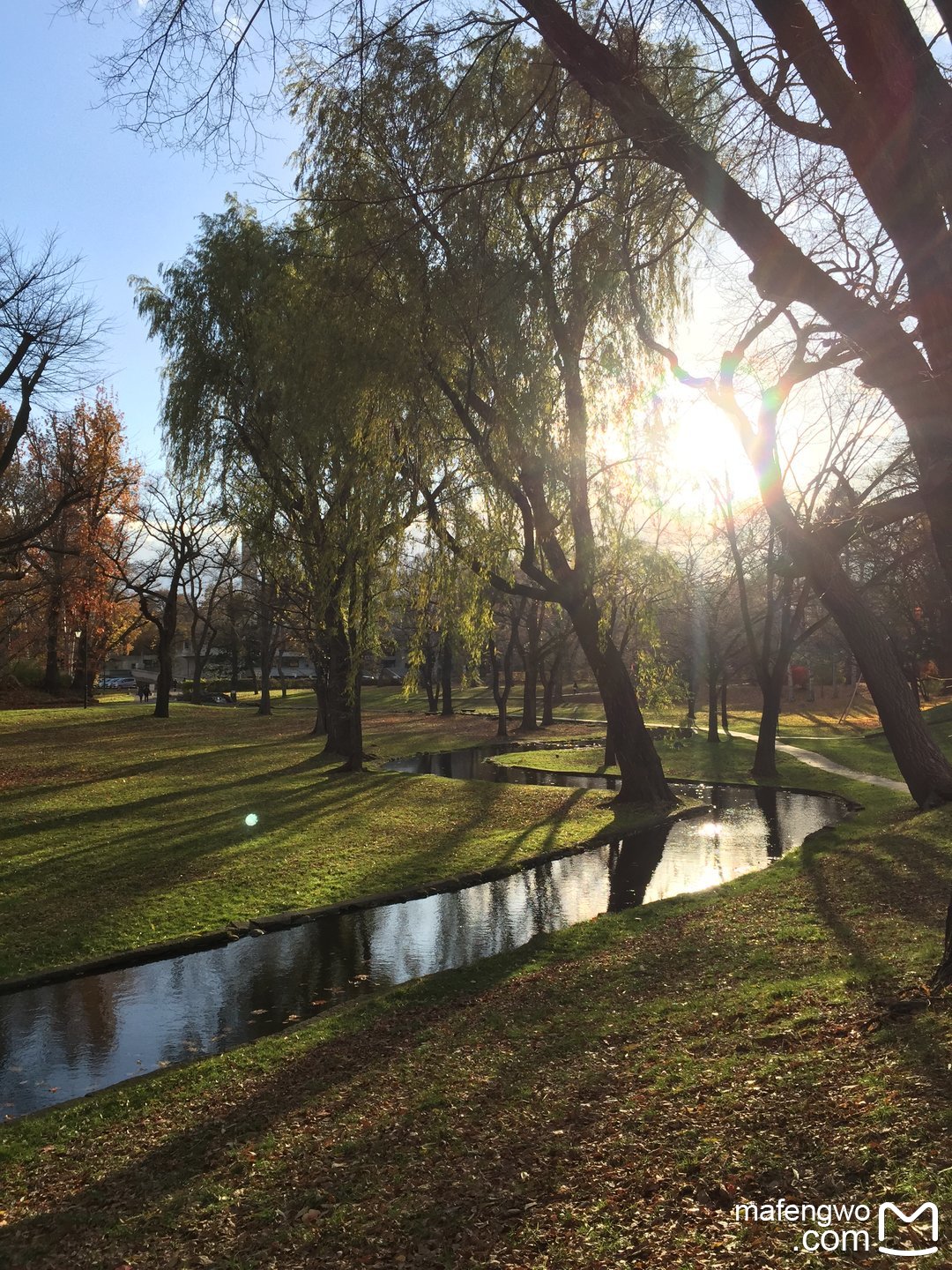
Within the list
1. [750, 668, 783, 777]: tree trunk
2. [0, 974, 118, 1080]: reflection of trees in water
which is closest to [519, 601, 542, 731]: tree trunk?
[750, 668, 783, 777]: tree trunk

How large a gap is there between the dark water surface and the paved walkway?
5528mm

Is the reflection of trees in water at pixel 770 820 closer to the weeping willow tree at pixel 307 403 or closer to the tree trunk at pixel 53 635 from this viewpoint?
the weeping willow tree at pixel 307 403

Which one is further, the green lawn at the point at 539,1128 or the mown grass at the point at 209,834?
the mown grass at the point at 209,834

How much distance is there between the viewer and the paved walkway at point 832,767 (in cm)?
1946

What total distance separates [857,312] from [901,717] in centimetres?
751

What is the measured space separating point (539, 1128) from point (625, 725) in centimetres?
1312

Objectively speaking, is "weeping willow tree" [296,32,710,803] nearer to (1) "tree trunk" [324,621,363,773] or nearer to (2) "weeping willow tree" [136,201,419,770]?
(2) "weeping willow tree" [136,201,419,770]

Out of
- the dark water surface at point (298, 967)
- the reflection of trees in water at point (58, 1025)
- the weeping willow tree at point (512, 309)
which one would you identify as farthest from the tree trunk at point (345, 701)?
the reflection of trees in water at point (58, 1025)

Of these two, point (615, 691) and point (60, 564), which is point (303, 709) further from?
point (615, 691)

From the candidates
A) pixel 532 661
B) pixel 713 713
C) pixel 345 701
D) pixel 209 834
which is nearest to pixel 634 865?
pixel 209 834

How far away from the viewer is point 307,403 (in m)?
15.8

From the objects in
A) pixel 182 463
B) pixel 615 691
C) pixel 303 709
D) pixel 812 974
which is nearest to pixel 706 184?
pixel 812 974

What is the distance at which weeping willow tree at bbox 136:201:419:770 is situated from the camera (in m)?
14.2

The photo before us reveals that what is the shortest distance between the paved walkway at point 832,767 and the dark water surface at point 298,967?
5528 millimetres
